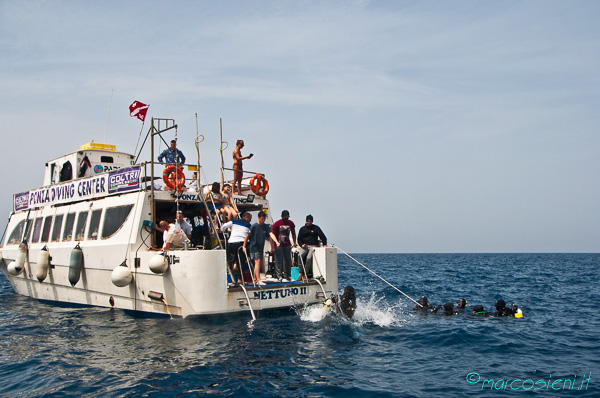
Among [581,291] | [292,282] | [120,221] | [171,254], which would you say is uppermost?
[120,221]

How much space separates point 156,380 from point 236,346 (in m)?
1.83

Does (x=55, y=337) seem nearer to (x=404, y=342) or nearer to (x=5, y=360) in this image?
(x=5, y=360)

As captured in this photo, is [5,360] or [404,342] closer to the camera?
[5,360]

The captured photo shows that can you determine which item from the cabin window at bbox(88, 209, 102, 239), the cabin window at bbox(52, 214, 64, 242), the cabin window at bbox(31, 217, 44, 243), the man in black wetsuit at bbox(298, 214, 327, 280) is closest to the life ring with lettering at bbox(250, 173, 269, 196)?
the man in black wetsuit at bbox(298, 214, 327, 280)

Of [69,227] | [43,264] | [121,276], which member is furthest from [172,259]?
[43,264]

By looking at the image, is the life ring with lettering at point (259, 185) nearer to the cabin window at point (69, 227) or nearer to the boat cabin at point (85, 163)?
the boat cabin at point (85, 163)

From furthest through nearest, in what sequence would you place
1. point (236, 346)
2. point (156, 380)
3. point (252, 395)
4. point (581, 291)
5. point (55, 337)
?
point (581, 291)
point (55, 337)
point (236, 346)
point (156, 380)
point (252, 395)

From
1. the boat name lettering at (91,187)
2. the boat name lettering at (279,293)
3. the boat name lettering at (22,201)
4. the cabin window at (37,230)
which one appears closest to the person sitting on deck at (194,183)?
the boat name lettering at (91,187)

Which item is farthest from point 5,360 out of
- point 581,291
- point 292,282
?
point 581,291

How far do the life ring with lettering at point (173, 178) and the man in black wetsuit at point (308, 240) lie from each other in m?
3.09

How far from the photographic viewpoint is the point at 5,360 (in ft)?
29.0

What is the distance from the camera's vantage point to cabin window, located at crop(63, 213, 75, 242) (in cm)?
1496

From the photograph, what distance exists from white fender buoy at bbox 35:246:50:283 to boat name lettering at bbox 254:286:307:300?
7.93m

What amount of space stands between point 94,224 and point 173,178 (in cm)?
294
